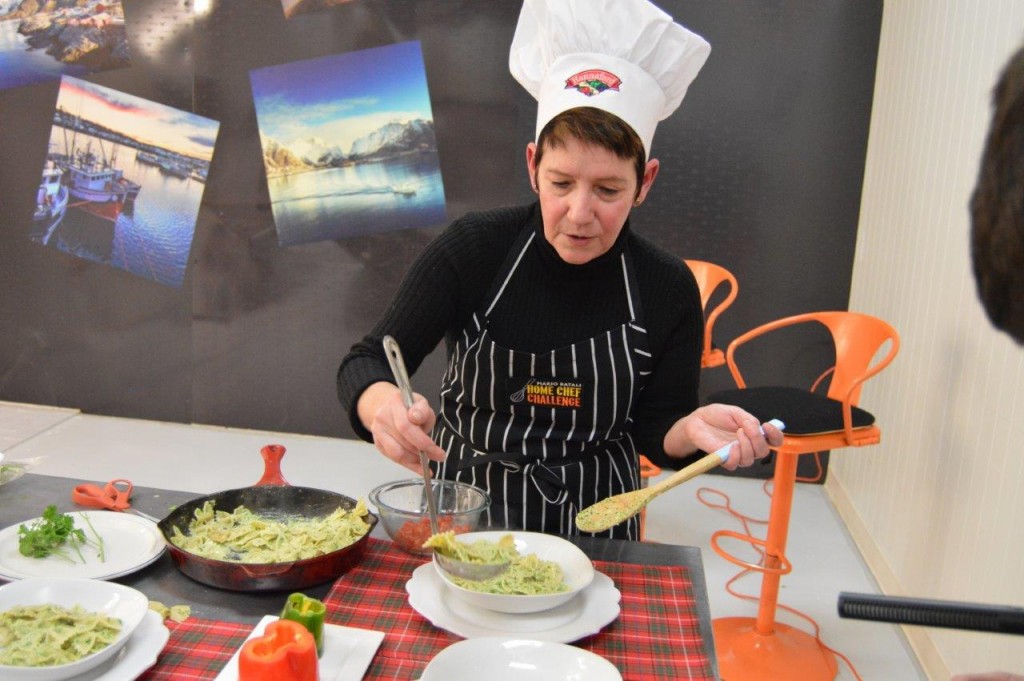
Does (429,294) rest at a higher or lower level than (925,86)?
lower

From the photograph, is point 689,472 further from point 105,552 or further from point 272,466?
point 105,552

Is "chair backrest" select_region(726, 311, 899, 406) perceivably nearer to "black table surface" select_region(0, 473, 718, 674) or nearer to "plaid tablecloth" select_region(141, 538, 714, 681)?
"black table surface" select_region(0, 473, 718, 674)

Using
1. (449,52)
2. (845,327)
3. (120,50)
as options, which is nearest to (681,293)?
(845,327)

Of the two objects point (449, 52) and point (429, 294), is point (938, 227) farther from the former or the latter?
point (449, 52)

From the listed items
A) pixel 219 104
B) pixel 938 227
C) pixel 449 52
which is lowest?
pixel 938 227

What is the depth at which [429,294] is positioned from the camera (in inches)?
69.1

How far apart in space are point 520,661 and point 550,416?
0.69m

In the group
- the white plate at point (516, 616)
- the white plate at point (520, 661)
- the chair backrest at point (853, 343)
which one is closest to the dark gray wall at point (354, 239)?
the chair backrest at point (853, 343)

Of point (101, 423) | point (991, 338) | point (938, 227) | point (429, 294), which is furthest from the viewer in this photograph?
point (101, 423)

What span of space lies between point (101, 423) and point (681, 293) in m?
3.56

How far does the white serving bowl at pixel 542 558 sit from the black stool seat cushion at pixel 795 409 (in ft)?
3.99

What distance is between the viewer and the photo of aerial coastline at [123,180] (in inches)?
168

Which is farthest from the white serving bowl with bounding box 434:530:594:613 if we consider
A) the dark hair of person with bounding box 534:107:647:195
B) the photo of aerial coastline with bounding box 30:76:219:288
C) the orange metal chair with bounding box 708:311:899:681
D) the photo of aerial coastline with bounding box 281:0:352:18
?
the photo of aerial coastline with bounding box 30:76:219:288

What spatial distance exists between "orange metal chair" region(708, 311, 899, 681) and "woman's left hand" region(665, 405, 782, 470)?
887mm
